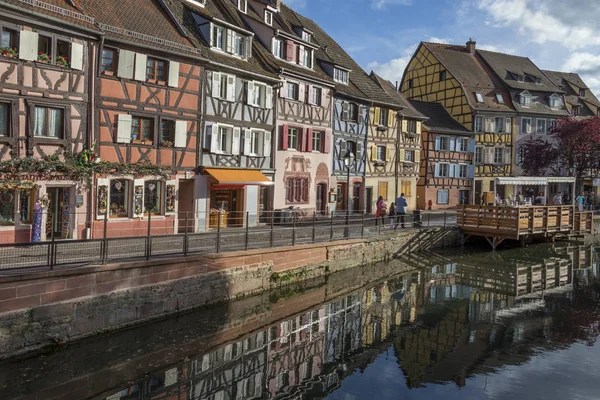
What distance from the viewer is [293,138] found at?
27.6m

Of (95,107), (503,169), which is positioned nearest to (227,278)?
(95,107)

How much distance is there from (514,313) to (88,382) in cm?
1249

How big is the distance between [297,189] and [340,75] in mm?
8897

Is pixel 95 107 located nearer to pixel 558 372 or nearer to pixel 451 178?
pixel 558 372

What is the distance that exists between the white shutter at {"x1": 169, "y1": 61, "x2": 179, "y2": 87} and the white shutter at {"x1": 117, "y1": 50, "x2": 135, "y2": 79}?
170cm

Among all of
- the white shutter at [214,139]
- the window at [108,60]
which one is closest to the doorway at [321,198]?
the white shutter at [214,139]

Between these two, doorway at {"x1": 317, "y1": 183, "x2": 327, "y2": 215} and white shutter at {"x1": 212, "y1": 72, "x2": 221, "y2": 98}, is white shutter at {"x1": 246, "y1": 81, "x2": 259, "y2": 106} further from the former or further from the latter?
doorway at {"x1": 317, "y1": 183, "x2": 327, "y2": 215}

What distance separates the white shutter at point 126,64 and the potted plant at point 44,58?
96.5 inches

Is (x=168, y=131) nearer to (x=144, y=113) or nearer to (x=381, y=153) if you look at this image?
(x=144, y=113)

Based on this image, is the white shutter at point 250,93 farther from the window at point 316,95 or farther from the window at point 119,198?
the window at point 119,198

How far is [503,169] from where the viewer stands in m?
45.9

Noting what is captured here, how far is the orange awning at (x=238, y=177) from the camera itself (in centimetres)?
2156

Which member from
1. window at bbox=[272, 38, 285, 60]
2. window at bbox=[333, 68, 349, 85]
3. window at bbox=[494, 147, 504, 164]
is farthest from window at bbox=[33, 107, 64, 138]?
window at bbox=[494, 147, 504, 164]

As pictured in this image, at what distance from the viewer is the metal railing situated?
35.8ft
